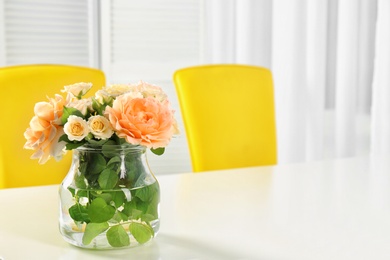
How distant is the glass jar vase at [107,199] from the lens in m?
0.93

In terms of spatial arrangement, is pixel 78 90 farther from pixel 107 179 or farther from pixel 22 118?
pixel 22 118

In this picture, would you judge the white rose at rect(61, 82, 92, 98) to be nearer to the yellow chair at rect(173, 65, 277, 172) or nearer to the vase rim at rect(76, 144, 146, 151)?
the vase rim at rect(76, 144, 146, 151)

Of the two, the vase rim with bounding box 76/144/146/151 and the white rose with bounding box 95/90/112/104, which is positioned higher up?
the white rose with bounding box 95/90/112/104

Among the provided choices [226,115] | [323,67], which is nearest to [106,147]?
[226,115]

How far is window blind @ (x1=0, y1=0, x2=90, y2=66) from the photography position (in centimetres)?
321

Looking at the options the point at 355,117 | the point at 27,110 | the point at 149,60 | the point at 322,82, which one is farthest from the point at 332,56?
the point at 27,110

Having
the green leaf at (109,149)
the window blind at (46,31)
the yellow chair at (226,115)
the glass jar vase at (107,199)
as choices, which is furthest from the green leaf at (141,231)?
the window blind at (46,31)

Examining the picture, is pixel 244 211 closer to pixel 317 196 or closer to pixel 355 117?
pixel 317 196

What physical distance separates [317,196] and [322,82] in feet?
5.74

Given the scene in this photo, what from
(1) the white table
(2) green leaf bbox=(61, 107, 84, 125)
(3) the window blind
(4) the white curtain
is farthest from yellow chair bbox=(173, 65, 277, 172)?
(3) the window blind

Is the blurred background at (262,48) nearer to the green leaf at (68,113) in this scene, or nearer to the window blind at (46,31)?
the window blind at (46,31)

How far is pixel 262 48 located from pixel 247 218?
89.3 inches

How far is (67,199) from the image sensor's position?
0.96 metres

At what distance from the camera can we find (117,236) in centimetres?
94
